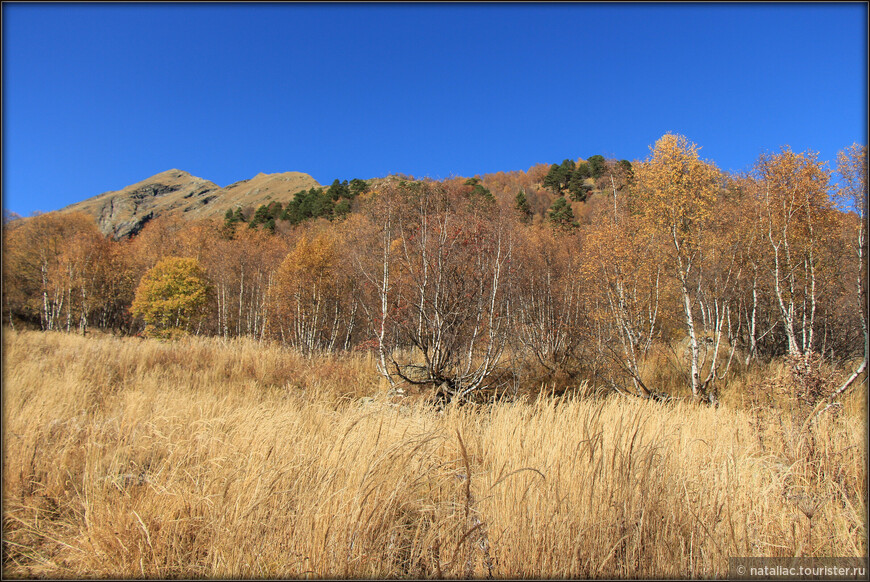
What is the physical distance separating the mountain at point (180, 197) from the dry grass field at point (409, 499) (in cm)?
9838

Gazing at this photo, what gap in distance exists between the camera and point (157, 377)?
7027 mm

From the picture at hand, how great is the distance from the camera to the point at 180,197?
127 metres

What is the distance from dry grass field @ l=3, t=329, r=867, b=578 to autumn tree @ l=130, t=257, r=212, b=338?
77.1 feet

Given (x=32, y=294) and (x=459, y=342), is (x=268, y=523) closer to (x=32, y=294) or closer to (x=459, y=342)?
(x=459, y=342)

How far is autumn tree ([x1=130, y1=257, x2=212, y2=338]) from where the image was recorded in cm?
2372

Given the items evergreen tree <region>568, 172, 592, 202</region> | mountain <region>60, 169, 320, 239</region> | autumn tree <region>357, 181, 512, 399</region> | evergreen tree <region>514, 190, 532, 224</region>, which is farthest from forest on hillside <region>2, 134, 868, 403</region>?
mountain <region>60, 169, 320, 239</region>

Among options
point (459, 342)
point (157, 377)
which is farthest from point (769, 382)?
point (157, 377)

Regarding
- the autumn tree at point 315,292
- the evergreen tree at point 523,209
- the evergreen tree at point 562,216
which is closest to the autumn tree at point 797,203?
the evergreen tree at point 523,209

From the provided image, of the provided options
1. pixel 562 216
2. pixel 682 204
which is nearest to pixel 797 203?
pixel 682 204

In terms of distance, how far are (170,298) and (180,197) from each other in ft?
423

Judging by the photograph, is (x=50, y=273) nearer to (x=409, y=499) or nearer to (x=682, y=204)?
(x=409, y=499)

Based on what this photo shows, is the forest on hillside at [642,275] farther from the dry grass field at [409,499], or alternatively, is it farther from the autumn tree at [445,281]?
the dry grass field at [409,499]

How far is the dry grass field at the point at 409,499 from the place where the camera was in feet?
6.66

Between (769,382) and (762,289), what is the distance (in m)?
8.95
